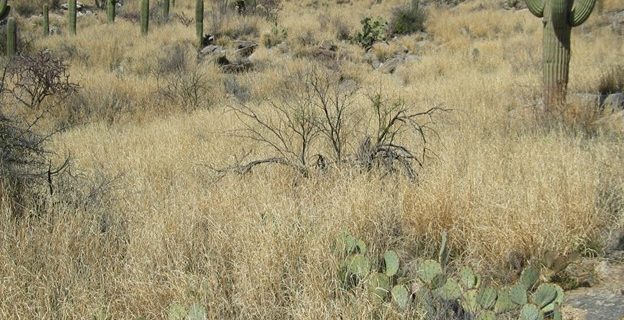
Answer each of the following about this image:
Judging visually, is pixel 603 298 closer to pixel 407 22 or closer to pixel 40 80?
pixel 40 80

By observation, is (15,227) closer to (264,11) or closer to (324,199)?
(324,199)

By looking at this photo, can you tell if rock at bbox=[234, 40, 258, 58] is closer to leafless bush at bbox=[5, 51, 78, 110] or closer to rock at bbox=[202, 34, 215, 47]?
rock at bbox=[202, 34, 215, 47]

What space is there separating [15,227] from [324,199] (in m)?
1.91

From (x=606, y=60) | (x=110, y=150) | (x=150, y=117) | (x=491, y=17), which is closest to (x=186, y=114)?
(x=150, y=117)

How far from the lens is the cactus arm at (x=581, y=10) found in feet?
Answer: 23.7

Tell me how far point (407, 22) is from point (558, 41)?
487 inches

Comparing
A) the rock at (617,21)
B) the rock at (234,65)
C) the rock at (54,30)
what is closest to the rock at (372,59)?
the rock at (234,65)

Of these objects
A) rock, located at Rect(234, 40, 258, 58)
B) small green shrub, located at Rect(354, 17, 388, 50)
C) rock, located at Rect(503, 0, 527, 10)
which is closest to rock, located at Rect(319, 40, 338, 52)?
small green shrub, located at Rect(354, 17, 388, 50)

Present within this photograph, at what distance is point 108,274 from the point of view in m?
2.71

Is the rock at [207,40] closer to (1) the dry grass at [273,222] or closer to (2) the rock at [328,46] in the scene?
(2) the rock at [328,46]

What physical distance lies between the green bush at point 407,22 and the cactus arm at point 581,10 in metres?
11.9

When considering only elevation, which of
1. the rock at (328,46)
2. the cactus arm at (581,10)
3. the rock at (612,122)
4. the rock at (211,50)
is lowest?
the rock at (612,122)

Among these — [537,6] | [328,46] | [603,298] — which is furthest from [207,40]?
[603,298]

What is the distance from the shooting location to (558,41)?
24.1 ft
